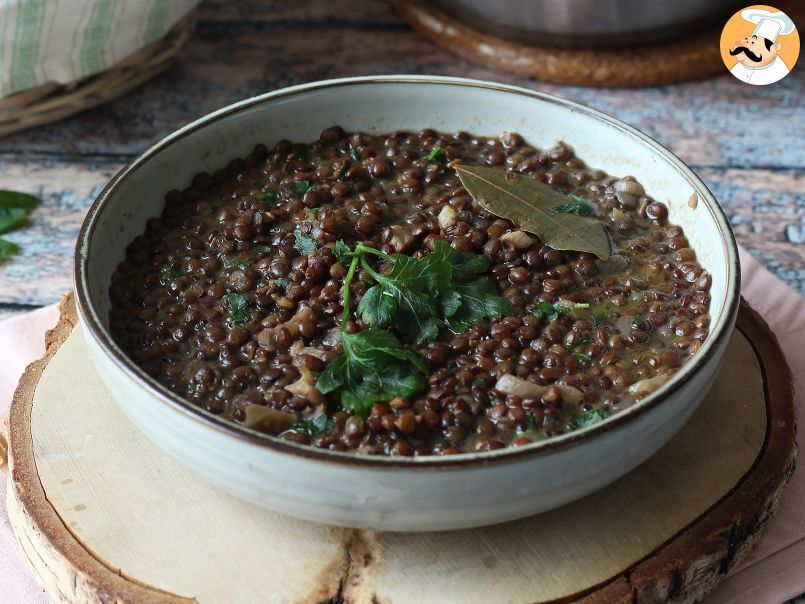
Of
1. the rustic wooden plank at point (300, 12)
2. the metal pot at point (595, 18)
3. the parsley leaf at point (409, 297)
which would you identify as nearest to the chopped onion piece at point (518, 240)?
the parsley leaf at point (409, 297)

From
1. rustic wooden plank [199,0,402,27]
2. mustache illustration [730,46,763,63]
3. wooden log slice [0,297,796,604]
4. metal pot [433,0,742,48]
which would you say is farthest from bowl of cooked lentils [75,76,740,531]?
rustic wooden plank [199,0,402,27]

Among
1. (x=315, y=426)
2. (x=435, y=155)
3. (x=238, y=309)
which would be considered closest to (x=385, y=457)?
(x=315, y=426)

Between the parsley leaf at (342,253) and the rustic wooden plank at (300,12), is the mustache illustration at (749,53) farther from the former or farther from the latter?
the parsley leaf at (342,253)

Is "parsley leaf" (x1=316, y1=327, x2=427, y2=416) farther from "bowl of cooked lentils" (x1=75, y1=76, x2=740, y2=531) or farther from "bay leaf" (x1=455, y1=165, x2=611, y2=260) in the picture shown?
"bay leaf" (x1=455, y1=165, x2=611, y2=260)

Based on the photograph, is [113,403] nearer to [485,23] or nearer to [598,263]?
[598,263]

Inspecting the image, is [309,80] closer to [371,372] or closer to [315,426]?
[371,372]
